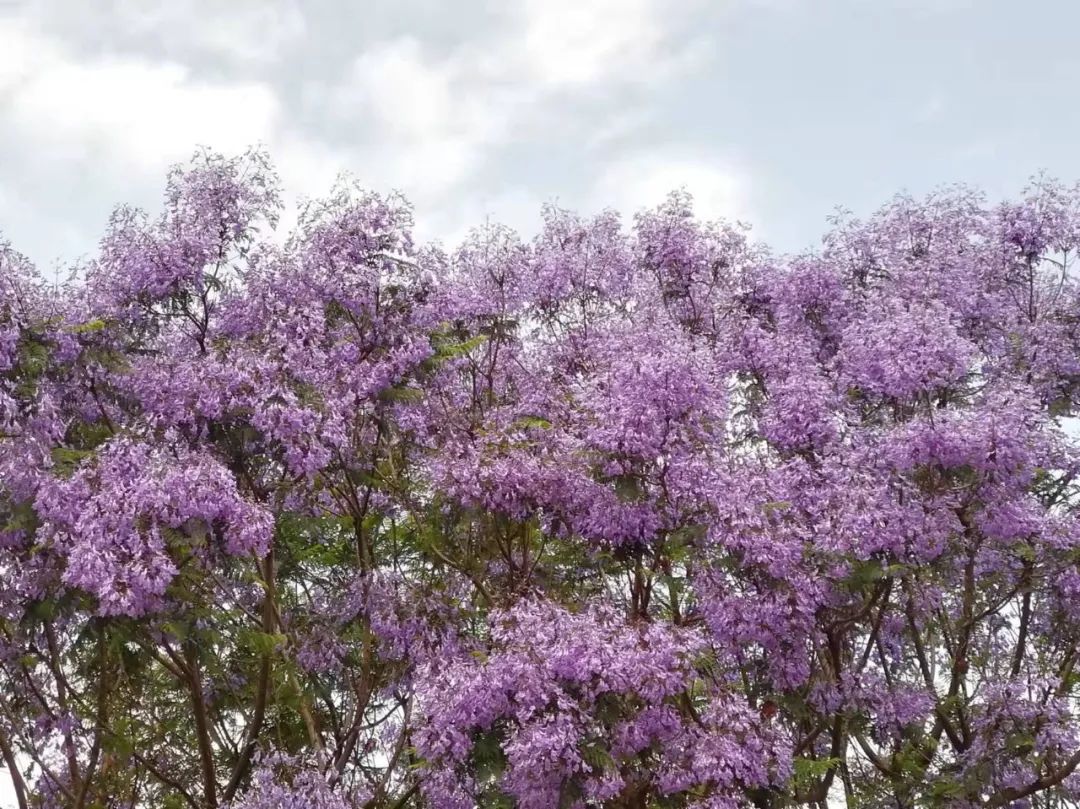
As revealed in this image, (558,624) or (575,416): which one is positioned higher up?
(575,416)

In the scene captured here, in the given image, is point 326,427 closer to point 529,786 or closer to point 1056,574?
point 529,786

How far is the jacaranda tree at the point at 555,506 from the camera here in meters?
11.6

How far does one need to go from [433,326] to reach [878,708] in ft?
23.6

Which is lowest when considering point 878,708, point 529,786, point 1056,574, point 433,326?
point 529,786

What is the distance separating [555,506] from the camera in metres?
13.2

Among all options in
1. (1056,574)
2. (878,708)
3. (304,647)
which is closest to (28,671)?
(304,647)

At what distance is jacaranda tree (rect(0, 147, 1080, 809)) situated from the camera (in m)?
11.6

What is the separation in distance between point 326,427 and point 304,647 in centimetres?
300

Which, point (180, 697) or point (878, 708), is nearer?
point (878, 708)

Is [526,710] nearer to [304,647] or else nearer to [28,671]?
[304,647]

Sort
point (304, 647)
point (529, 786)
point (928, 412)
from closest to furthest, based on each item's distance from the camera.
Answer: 1. point (529, 786)
2. point (928, 412)
3. point (304, 647)

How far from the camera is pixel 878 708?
47.0 feet

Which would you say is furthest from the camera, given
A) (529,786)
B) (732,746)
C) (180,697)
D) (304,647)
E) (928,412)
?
(180,697)

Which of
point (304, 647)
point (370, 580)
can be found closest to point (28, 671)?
point (304, 647)
